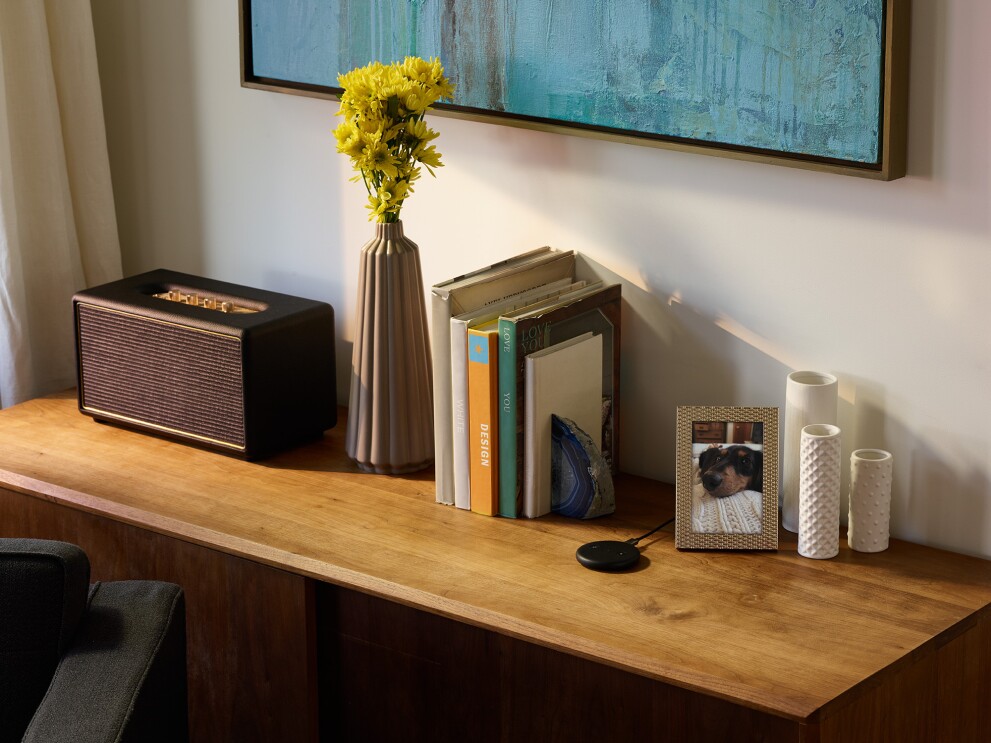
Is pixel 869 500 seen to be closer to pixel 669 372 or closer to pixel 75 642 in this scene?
pixel 669 372

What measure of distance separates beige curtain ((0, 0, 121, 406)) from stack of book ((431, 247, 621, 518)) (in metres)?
0.79

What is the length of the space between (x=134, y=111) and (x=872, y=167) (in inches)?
49.4

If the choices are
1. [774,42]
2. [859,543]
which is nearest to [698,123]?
[774,42]

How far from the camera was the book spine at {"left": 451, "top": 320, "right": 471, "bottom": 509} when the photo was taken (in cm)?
159

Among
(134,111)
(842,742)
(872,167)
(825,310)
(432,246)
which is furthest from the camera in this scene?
(134,111)

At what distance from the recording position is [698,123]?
1.55 metres

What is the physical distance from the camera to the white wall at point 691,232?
1426 mm

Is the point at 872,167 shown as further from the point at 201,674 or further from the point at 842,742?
the point at 201,674

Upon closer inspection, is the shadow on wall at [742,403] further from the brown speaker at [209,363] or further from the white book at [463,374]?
the brown speaker at [209,363]

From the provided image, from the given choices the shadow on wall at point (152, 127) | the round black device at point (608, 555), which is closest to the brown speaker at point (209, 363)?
the shadow on wall at point (152, 127)

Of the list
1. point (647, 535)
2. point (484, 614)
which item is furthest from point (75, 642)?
point (647, 535)

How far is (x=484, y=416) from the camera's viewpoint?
1.59 meters

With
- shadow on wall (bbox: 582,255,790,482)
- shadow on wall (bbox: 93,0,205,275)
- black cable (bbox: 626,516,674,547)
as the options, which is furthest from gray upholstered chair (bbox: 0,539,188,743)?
shadow on wall (bbox: 93,0,205,275)

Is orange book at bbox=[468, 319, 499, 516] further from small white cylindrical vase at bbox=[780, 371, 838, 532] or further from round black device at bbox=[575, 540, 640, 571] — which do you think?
small white cylindrical vase at bbox=[780, 371, 838, 532]
